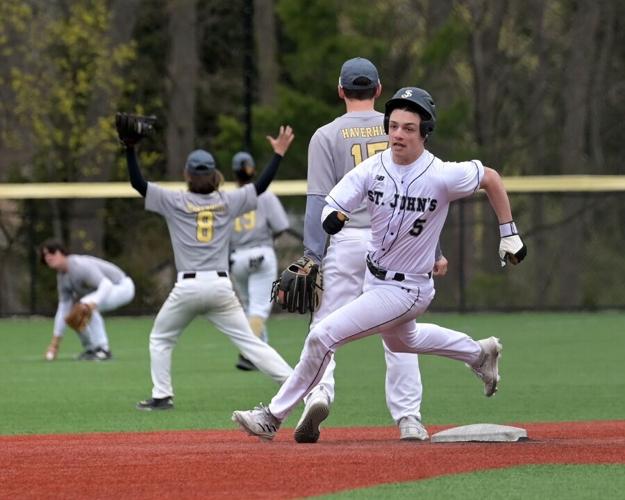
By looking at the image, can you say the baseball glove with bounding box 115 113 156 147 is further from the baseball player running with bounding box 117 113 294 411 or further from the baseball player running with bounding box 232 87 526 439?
the baseball player running with bounding box 232 87 526 439

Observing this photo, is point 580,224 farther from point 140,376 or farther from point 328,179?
point 328,179

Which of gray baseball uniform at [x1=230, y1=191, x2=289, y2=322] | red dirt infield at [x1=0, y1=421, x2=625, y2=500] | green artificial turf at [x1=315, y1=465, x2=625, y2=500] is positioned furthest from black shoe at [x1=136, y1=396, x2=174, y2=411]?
green artificial turf at [x1=315, y1=465, x2=625, y2=500]

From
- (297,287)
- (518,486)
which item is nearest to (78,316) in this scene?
(297,287)

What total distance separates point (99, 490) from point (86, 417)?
4731 millimetres

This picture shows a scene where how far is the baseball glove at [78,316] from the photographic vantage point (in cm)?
1709

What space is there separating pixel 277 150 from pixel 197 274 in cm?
117

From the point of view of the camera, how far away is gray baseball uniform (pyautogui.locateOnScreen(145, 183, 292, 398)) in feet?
38.8

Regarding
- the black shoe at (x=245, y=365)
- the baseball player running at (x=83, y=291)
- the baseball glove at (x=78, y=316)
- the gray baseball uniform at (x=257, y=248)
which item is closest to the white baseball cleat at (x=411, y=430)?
the black shoe at (x=245, y=365)

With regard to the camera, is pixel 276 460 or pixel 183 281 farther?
pixel 183 281

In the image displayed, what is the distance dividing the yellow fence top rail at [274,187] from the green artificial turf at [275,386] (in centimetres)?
261

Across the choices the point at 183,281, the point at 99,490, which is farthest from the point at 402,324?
the point at 183,281

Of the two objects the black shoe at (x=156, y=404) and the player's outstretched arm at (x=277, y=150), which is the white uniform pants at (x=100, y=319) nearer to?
the black shoe at (x=156, y=404)

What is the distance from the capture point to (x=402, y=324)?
28.0 feet

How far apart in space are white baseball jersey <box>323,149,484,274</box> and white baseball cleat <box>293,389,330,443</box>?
3.40 ft
